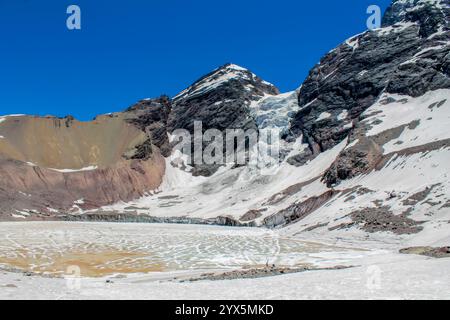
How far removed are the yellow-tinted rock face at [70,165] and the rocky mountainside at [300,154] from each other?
0.44 m

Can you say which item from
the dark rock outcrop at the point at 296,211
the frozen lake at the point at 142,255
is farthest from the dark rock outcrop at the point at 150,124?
the frozen lake at the point at 142,255

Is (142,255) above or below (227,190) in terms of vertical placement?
below

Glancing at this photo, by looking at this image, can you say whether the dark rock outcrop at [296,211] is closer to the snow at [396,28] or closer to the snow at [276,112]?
the snow at [276,112]

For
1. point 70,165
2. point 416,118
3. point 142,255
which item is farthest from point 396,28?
point 142,255

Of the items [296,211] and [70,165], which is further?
[70,165]

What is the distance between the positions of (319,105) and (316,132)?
15164 millimetres

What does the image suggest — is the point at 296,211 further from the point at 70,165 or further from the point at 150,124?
the point at 150,124

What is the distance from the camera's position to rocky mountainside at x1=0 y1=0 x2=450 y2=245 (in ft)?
258

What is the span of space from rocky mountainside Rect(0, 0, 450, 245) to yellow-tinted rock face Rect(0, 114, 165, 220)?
0.44 m

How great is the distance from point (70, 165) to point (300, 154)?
281 ft

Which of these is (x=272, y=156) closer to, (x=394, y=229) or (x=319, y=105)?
(x=319, y=105)

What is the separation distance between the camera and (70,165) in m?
156

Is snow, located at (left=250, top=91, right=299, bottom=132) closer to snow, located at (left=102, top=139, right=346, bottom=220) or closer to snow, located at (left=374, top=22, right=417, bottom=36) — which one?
snow, located at (left=102, top=139, right=346, bottom=220)

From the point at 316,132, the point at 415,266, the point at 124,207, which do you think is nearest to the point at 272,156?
the point at 316,132
